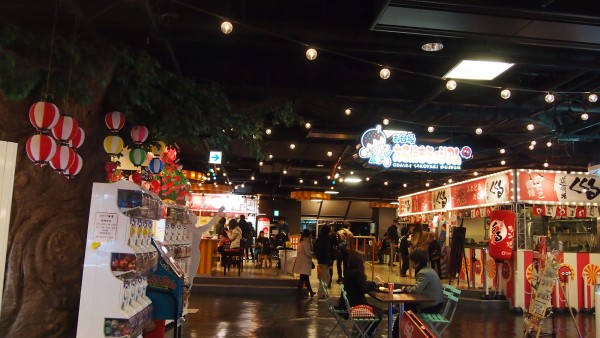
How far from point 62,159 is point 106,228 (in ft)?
2.22

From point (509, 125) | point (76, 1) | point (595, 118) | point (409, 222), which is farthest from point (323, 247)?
point (409, 222)

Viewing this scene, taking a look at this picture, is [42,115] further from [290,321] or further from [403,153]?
[403,153]

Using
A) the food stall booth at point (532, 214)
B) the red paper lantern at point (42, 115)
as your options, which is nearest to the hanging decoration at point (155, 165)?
the red paper lantern at point (42, 115)

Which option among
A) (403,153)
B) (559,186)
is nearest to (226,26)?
(403,153)

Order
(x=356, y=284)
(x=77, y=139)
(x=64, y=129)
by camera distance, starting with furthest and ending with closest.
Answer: (x=356, y=284)
(x=77, y=139)
(x=64, y=129)

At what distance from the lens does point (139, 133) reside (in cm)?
518

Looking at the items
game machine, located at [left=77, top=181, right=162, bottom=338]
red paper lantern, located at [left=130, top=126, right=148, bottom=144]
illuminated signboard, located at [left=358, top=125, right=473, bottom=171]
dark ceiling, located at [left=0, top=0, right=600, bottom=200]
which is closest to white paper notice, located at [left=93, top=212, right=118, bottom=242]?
game machine, located at [left=77, top=181, right=162, bottom=338]

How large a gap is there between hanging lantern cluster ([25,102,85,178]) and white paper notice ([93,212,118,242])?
0.53 metres

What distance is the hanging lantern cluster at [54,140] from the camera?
362cm

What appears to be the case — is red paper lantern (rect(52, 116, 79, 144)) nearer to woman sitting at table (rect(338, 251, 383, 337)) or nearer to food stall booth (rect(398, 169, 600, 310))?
woman sitting at table (rect(338, 251, 383, 337))

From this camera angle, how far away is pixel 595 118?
8.96 meters

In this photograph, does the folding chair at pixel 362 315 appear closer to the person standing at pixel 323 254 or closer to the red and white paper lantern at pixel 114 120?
the red and white paper lantern at pixel 114 120

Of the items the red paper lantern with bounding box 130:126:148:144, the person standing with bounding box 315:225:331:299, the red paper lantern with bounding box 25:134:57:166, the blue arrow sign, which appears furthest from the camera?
the blue arrow sign

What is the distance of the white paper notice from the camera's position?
4062 millimetres
